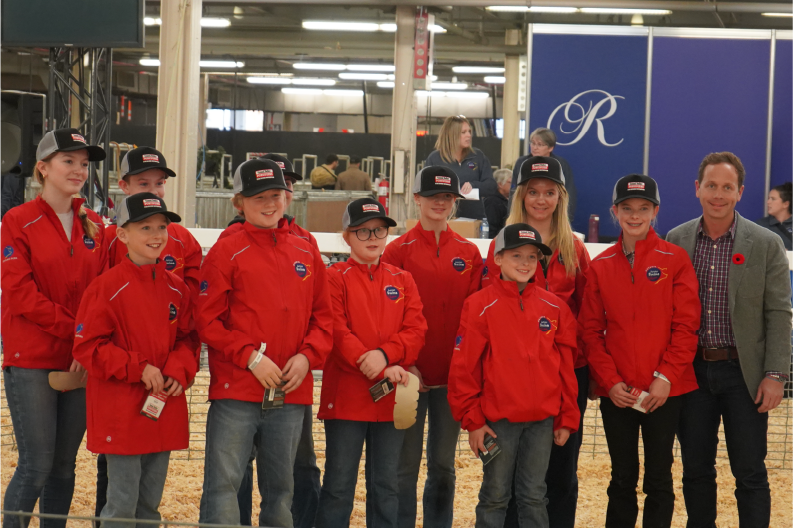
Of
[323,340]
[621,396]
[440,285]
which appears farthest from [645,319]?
[323,340]

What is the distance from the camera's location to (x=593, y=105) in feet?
29.4

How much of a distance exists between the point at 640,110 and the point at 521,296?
6.52 m

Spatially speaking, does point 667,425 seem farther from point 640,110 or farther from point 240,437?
point 640,110

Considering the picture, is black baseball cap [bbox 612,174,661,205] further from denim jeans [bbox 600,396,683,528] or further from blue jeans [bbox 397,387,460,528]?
blue jeans [bbox 397,387,460,528]

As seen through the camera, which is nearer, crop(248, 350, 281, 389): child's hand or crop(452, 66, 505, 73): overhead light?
crop(248, 350, 281, 389): child's hand

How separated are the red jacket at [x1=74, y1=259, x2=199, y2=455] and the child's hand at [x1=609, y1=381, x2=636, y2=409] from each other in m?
1.58

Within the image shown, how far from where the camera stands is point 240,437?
2.94 m

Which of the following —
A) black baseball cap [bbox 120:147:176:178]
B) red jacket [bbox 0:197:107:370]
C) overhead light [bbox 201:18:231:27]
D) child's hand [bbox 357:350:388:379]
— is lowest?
child's hand [bbox 357:350:388:379]

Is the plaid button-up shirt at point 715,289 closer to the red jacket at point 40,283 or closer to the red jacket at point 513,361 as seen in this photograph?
the red jacket at point 513,361

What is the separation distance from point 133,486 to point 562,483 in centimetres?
166

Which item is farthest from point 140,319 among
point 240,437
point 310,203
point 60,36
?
point 310,203

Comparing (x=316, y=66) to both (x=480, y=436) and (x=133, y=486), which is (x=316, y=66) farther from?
(x=133, y=486)

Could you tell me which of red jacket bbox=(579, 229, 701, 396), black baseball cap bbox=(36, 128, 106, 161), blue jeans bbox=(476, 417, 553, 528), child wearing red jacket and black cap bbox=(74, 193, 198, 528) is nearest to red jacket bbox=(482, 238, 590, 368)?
red jacket bbox=(579, 229, 701, 396)

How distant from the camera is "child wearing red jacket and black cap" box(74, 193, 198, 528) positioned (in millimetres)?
2830
